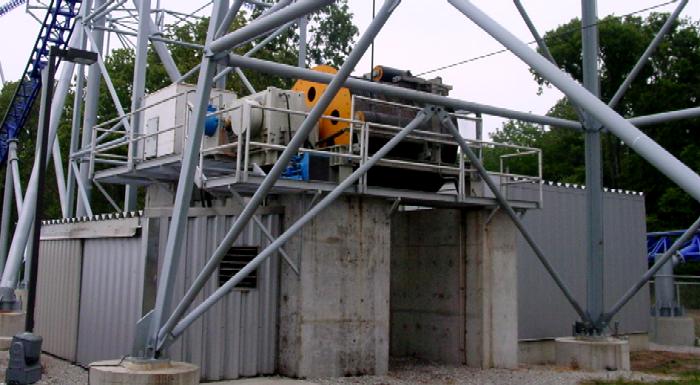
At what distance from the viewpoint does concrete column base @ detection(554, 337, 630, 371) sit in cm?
1603

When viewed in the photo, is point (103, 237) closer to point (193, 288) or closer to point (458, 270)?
point (193, 288)

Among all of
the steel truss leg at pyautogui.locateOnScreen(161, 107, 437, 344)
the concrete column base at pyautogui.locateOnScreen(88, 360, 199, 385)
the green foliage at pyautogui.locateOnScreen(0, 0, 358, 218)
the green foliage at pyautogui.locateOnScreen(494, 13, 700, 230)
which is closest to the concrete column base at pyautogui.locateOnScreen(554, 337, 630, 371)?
the steel truss leg at pyautogui.locateOnScreen(161, 107, 437, 344)

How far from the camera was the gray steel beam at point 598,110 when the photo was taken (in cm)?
655

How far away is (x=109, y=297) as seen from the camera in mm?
14359

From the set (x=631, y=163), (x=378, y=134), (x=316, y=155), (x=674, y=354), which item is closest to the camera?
(x=316, y=155)

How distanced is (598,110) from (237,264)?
27.3ft

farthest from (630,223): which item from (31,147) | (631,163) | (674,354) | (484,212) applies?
(31,147)

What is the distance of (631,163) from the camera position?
51.4m

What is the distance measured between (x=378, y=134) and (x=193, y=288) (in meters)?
5.39

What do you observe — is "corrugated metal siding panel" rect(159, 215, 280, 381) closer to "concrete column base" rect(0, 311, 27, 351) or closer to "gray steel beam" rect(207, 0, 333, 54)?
"gray steel beam" rect(207, 0, 333, 54)

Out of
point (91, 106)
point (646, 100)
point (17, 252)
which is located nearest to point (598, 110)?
point (17, 252)

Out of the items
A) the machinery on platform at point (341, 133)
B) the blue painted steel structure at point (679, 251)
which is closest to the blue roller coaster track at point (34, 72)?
the machinery on platform at point (341, 133)

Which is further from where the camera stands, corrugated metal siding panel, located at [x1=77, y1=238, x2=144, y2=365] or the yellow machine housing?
the yellow machine housing

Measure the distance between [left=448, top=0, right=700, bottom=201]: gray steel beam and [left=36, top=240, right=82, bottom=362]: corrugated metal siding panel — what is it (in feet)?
35.6
